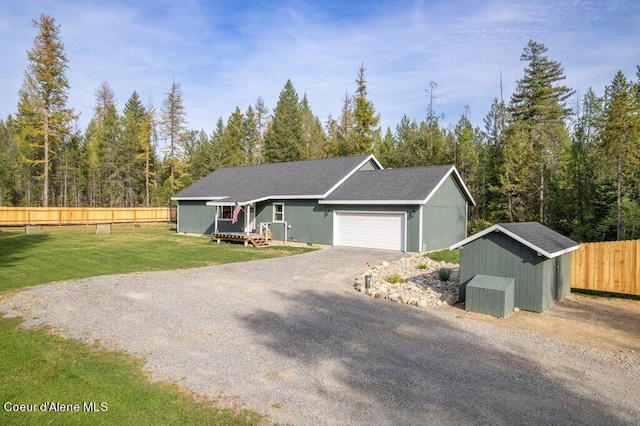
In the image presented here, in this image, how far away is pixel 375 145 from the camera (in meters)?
43.2

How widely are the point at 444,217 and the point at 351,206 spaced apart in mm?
5192

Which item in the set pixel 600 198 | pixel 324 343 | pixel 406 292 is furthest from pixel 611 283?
pixel 600 198

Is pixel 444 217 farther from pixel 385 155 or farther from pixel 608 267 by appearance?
pixel 385 155

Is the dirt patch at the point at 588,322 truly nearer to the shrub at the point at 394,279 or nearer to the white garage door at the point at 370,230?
the shrub at the point at 394,279

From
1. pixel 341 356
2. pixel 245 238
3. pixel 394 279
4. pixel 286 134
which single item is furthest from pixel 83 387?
pixel 286 134

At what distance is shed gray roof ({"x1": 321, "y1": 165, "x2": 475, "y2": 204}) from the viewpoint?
1881 centimetres

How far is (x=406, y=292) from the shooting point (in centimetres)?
1105

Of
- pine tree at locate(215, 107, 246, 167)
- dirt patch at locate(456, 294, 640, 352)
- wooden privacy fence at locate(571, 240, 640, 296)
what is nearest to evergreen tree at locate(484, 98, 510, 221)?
wooden privacy fence at locate(571, 240, 640, 296)

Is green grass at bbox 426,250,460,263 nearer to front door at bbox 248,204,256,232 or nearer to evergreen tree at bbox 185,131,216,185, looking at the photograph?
front door at bbox 248,204,256,232

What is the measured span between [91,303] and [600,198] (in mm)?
28238

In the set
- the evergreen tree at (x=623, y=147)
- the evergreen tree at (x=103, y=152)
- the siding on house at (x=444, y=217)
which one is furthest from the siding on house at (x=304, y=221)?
the evergreen tree at (x=103, y=152)

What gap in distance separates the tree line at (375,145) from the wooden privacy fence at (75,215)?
103 inches

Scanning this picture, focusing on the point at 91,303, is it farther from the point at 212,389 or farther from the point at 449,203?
the point at 449,203

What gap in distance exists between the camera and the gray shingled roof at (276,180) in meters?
22.9
